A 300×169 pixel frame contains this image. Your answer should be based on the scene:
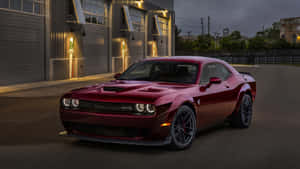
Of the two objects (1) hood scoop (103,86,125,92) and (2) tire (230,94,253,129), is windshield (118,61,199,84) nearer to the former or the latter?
(1) hood scoop (103,86,125,92)

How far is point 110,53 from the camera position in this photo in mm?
39562

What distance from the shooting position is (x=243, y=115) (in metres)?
9.23

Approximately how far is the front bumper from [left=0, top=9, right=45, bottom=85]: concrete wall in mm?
17448

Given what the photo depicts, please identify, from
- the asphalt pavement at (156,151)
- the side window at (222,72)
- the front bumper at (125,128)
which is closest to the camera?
the asphalt pavement at (156,151)

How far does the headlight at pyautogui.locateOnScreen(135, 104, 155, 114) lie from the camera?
657cm

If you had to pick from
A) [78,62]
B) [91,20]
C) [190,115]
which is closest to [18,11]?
[78,62]

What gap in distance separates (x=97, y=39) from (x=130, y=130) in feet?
101

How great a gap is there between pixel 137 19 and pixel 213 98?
134 ft

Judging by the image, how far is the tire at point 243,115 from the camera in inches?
358

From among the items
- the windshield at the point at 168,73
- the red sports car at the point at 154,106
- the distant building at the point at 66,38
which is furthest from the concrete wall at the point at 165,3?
the red sports car at the point at 154,106

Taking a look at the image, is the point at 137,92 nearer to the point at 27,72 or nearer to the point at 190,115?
the point at 190,115

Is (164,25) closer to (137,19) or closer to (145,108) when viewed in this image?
(137,19)

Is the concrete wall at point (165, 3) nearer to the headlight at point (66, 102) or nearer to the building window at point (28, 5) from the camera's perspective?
the building window at point (28, 5)

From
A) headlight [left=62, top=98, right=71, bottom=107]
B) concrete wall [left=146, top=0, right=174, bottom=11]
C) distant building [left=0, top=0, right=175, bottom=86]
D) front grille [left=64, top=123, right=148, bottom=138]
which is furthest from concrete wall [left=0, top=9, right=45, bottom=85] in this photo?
concrete wall [left=146, top=0, right=174, bottom=11]
